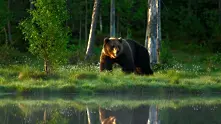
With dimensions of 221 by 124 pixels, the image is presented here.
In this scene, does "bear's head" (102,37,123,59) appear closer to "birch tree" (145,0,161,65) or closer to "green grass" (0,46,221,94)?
"green grass" (0,46,221,94)

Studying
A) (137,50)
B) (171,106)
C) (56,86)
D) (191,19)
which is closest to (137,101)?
(171,106)

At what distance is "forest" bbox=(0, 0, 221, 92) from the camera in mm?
22270

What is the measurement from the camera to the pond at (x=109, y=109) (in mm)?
14359

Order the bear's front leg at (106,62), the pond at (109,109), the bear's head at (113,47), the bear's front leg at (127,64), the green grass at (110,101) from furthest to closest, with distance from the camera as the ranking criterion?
the bear's front leg at (106,62), the bear's front leg at (127,64), the bear's head at (113,47), the green grass at (110,101), the pond at (109,109)

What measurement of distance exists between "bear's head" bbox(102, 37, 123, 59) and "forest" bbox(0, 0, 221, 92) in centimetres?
96

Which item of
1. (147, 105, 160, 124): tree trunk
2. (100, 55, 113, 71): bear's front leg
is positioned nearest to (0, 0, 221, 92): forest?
(100, 55, 113, 71): bear's front leg

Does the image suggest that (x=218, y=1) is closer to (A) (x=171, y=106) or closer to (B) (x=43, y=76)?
(B) (x=43, y=76)

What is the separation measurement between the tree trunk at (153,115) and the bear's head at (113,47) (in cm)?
789

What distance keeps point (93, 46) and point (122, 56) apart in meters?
10.6

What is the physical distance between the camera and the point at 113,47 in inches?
989

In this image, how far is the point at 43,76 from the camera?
2348 centimetres

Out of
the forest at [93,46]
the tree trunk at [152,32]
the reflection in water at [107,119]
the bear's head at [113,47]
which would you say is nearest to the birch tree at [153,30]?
the tree trunk at [152,32]

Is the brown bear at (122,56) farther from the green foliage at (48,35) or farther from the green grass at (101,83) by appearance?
the green foliage at (48,35)

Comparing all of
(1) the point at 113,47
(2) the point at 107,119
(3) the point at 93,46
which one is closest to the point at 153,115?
(2) the point at 107,119
